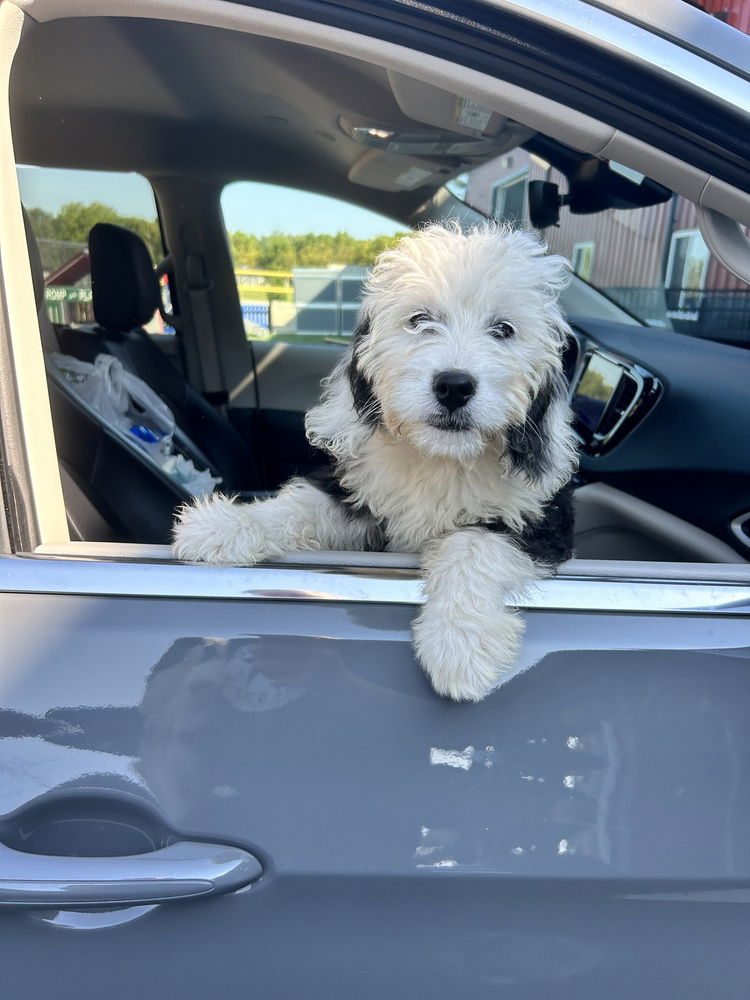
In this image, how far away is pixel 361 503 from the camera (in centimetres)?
191

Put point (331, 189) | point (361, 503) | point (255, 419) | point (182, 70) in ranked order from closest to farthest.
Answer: point (361, 503) → point (182, 70) → point (331, 189) → point (255, 419)

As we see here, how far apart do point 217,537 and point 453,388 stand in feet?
1.78

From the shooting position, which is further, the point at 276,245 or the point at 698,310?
the point at 276,245

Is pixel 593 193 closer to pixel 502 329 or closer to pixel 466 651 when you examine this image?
pixel 502 329

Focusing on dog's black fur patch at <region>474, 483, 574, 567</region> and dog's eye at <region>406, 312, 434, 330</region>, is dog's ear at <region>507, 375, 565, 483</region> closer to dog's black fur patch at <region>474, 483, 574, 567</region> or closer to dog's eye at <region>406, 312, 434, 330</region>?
dog's black fur patch at <region>474, 483, 574, 567</region>

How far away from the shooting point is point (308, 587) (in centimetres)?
136

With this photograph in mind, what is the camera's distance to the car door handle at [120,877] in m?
1.23

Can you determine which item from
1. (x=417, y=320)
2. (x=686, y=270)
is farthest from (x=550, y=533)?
(x=686, y=270)

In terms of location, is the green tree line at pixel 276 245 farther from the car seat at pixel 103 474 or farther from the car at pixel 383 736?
the car at pixel 383 736

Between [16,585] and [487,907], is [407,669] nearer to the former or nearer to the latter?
[487,907]

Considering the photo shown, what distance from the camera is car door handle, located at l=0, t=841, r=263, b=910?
1.23 metres

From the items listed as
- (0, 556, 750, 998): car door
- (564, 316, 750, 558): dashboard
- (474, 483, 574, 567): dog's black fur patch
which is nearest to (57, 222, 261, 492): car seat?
(564, 316, 750, 558): dashboard

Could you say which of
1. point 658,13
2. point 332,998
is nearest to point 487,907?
point 332,998

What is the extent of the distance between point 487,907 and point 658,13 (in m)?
1.45
